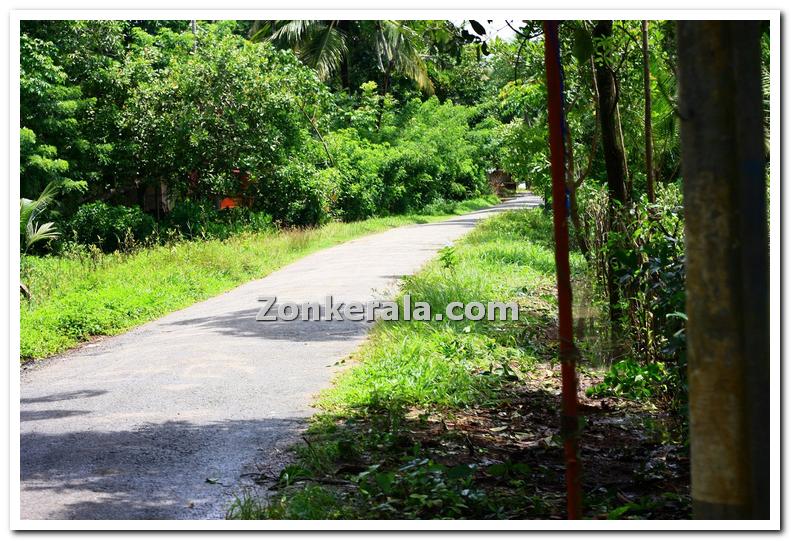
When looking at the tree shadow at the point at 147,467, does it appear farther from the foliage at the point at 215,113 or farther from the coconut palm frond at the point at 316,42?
the coconut palm frond at the point at 316,42

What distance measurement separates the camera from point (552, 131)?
2.96 meters

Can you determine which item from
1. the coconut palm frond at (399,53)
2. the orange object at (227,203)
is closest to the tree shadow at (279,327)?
the orange object at (227,203)

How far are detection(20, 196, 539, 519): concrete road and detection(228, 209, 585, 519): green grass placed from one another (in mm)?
291

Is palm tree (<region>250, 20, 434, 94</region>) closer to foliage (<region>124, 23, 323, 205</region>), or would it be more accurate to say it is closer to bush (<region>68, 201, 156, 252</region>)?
foliage (<region>124, 23, 323, 205</region>)

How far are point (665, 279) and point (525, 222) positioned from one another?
643 inches

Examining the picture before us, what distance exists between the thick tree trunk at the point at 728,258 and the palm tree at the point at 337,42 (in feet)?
74.9

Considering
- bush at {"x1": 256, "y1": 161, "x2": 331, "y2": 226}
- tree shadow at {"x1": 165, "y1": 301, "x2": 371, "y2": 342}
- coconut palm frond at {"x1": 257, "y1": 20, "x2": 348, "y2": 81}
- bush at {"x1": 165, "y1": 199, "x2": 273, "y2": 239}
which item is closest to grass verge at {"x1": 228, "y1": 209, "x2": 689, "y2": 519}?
tree shadow at {"x1": 165, "y1": 301, "x2": 371, "y2": 342}

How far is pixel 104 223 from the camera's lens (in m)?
19.1

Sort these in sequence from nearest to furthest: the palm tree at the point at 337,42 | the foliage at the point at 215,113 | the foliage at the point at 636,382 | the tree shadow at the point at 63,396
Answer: the foliage at the point at 636,382
the tree shadow at the point at 63,396
the foliage at the point at 215,113
the palm tree at the point at 337,42

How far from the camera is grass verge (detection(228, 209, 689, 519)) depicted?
3936 mm

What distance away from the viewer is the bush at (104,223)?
19.0 metres

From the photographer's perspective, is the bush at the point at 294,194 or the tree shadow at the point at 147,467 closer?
the tree shadow at the point at 147,467

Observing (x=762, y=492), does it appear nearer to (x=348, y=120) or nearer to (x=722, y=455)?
(x=722, y=455)

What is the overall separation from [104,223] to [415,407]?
14.8 m
